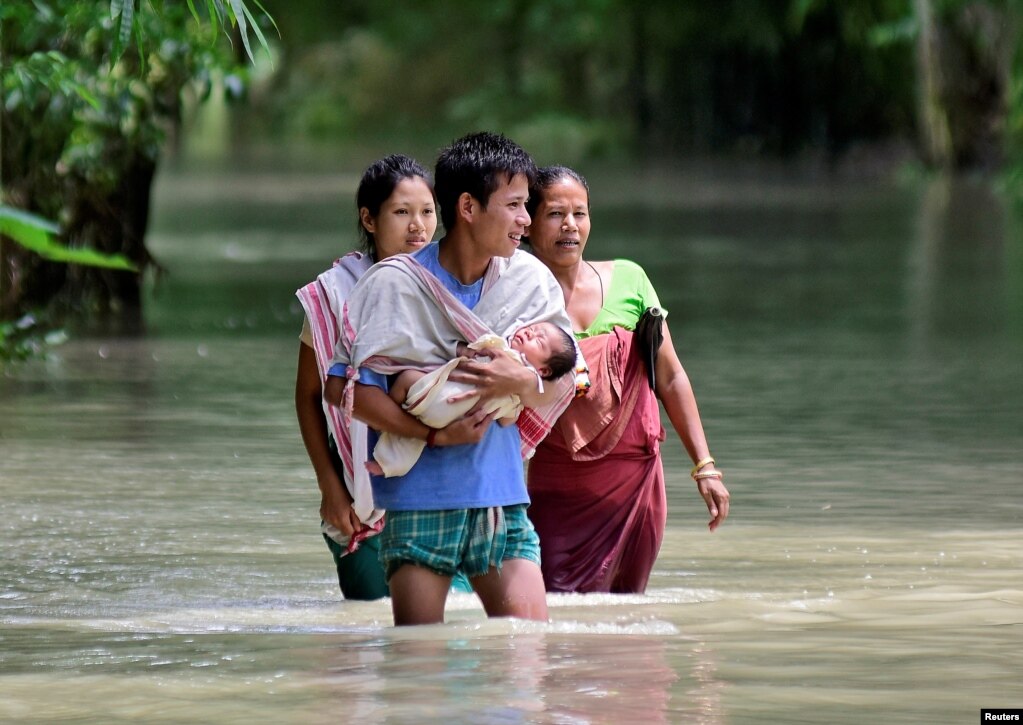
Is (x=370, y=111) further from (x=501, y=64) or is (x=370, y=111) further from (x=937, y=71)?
(x=937, y=71)

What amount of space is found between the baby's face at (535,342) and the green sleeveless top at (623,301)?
1.13m

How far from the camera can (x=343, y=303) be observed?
5875 mm

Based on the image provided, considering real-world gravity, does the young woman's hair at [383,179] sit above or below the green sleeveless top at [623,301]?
above

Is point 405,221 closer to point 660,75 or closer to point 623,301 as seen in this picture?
point 623,301

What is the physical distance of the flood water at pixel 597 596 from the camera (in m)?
4.99

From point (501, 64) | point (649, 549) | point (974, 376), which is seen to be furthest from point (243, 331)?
point (501, 64)

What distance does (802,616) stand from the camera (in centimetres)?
605

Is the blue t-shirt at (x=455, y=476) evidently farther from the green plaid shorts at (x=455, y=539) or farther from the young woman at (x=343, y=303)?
the young woman at (x=343, y=303)

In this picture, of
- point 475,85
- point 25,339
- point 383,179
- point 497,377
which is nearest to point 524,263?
point 497,377

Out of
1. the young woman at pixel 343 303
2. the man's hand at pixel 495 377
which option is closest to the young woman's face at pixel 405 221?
the young woman at pixel 343 303

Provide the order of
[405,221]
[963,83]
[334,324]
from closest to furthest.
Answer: [334,324] → [405,221] → [963,83]

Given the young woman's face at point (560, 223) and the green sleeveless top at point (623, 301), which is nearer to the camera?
the young woman's face at point (560, 223)

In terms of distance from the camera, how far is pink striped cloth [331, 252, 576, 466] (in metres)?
5.18

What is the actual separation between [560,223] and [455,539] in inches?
53.5
